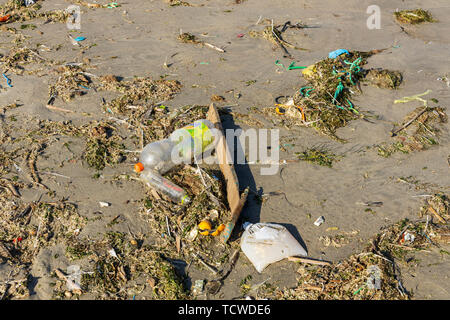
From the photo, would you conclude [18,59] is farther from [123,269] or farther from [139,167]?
[123,269]

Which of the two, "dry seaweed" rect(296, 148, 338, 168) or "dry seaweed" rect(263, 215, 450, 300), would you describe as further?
"dry seaweed" rect(296, 148, 338, 168)

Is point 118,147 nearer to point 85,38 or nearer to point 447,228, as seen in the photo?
point 85,38

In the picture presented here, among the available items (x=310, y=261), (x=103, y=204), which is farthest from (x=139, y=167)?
(x=310, y=261)

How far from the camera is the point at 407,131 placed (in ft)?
21.0

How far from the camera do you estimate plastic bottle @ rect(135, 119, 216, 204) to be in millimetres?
4983

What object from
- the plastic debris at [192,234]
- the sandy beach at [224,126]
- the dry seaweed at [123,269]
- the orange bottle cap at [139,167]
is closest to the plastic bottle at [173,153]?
the orange bottle cap at [139,167]

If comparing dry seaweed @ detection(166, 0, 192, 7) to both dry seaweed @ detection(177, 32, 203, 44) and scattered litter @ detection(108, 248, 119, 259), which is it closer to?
dry seaweed @ detection(177, 32, 203, 44)

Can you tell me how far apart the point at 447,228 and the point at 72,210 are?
4.85m

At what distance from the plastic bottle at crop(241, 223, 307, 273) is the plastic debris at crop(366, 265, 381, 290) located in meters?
0.76

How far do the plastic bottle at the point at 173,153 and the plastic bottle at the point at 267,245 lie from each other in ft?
3.23

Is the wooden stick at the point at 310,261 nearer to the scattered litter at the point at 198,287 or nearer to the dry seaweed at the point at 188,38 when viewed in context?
the scattered litter at the point at 198,287

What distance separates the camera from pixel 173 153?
5438 millimetres

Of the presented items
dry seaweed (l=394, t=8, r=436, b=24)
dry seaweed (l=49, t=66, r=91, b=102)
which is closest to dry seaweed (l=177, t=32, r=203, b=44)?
dry seaweed (l=49, t=66, r=91, b=102)

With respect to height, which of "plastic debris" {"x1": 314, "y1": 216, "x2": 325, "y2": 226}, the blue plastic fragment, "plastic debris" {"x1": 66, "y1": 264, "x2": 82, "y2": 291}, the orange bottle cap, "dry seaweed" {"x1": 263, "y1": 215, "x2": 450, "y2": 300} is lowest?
"dry seaweed" {"x1": 263, "y1": 215, "x2": 450, "y2": 300}
